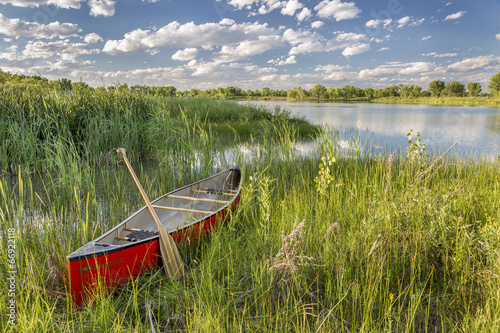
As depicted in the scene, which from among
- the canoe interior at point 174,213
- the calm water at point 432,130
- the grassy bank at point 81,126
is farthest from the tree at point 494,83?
the canoe interior at point 174,213

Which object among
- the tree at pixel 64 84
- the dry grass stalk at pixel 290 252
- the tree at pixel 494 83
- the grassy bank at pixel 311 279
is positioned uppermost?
the tree at pixel 494 83

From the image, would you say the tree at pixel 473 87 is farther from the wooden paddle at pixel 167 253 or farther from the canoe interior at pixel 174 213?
the wooden paddle at pixel 167 253

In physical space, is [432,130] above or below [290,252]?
above

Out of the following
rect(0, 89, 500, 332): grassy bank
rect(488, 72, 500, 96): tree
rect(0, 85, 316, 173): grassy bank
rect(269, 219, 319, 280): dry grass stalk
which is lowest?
rect(0, 89, 500, 332): grassy bank

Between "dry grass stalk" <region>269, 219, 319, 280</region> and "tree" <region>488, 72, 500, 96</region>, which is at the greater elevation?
"tree" <region>488, 72, 500, 96</region>

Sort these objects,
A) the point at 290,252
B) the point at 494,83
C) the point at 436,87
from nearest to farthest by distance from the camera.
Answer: the point at 290,252 < the point at 494,83 < the point at 436,87

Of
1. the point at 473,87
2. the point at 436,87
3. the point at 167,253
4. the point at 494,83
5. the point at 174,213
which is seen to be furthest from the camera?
the point at 436,87

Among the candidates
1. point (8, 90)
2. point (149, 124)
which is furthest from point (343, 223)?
point (8, 90)

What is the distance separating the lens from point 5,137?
283 inches

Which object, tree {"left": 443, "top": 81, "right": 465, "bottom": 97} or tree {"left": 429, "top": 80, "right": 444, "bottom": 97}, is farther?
tree {"left": 429, "top": 80, "right": 444, "bottom": 97}

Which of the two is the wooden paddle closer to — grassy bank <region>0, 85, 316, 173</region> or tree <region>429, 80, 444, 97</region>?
grassy bank <region>0, 85, 316, 173</region>

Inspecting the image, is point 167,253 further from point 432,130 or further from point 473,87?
point 473,87

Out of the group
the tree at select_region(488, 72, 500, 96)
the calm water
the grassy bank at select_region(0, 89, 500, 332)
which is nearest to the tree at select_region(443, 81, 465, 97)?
the tree at select_region(488, 72, 500, 96)

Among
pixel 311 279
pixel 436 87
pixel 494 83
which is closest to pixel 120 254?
pixel 311 279
